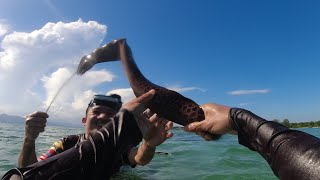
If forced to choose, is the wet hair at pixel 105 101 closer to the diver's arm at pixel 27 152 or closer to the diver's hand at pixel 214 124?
the diver's arm at pixel 27 152

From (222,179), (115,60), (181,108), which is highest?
(115,60)

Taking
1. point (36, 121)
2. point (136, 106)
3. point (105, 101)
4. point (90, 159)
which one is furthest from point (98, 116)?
point (90, 159)

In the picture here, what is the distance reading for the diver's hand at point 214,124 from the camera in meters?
2.57

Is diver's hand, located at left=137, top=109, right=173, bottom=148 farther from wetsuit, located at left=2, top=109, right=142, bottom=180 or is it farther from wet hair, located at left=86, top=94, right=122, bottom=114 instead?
wetsuit, located at left=2, top=109, right=142, bottom=180

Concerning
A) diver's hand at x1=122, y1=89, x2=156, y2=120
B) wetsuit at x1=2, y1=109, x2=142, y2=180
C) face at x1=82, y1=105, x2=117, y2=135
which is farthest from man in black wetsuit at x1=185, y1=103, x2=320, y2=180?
face at x1=82, y1=105, x2=117, y2=135

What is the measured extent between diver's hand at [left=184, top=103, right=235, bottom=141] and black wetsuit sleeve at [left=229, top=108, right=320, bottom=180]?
0.32 m

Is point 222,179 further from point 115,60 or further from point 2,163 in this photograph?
point 2,163

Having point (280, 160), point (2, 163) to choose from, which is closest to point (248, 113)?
point (280, 160)

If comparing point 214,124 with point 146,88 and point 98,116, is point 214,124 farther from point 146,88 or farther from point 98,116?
point 98,116

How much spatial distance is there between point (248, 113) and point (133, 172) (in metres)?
5.54

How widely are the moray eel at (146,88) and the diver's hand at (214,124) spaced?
12.4 inches

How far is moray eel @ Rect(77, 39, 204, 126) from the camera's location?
3.63 metres

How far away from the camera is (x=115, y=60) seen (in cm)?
498

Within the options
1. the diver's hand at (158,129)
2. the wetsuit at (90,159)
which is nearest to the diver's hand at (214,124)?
the diver's hand at (158,129)
